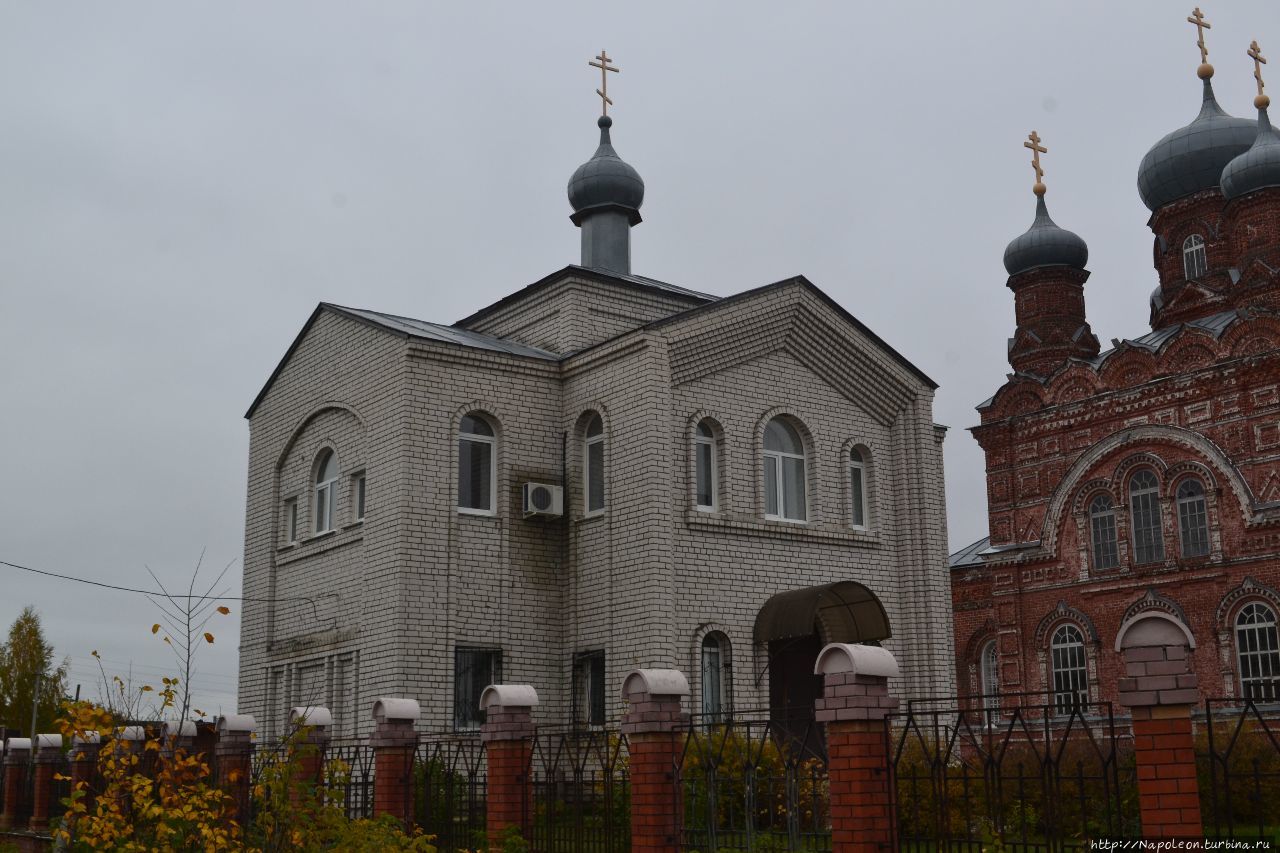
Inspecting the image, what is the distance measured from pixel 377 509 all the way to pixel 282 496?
2.74 meters

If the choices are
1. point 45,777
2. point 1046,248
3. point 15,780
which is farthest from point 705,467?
point 1046,248

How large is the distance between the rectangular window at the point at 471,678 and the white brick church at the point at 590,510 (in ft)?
0.07

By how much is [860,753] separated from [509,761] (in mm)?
3059

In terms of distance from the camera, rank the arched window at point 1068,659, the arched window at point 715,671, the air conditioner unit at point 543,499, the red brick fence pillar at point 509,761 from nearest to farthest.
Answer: the red brick fence pillar at point 509,761
the arched window at point 715,671
the air conditioner unit at point 543,499
the arched window at point 1068,659

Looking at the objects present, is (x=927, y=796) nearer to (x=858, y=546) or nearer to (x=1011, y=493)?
(x=858, y=546)

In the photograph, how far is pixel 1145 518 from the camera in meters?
25.2

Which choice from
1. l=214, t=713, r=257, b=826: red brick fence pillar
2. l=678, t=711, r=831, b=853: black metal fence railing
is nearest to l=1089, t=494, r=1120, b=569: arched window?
l=678, t=711, r=831, b=853: black metal fence railing

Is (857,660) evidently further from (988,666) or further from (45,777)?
(988,666)

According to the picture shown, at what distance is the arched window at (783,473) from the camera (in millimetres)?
14727

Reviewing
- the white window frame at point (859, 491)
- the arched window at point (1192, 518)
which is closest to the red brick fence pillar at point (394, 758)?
the white window frame at point (859, 491)

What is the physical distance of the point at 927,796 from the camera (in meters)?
10.3

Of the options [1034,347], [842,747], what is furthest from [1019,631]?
[842,747]

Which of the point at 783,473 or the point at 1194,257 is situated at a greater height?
the point at 1194,257

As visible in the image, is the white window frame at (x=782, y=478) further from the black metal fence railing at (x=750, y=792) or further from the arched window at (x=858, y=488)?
the black metal fence railing at (x=750, y=792)
